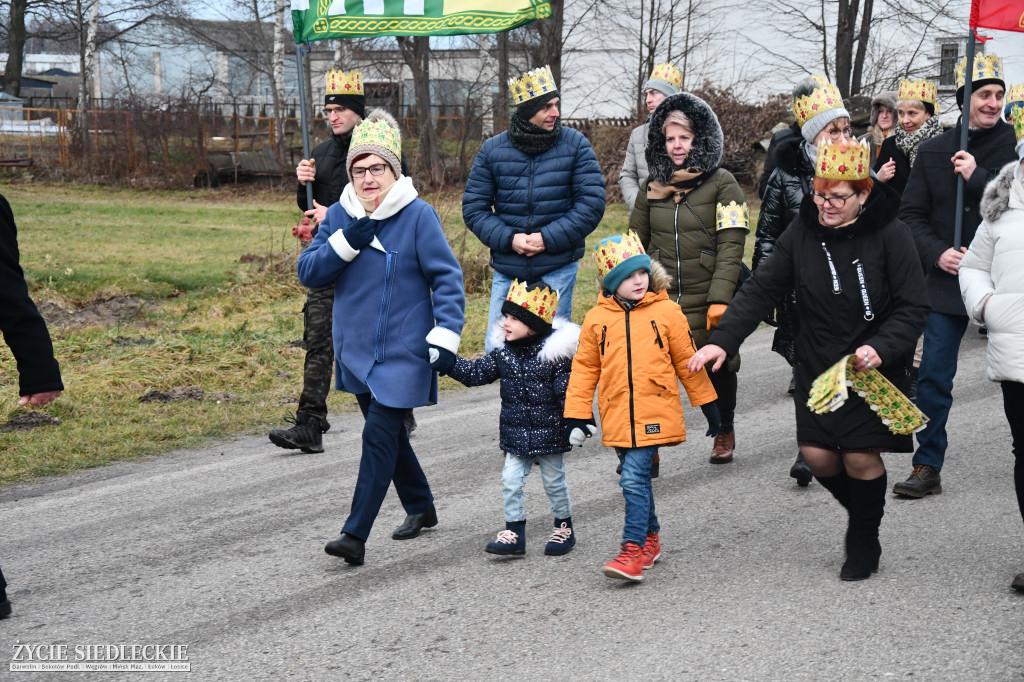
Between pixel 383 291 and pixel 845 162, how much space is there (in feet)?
6.95

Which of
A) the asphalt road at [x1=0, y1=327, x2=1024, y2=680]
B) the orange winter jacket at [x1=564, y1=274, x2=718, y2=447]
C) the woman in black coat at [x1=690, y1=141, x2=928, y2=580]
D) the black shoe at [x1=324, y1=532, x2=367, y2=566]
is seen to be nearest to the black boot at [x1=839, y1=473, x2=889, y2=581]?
the woman in black coat at [x1=690, y1=141, x2=928, y2=580]

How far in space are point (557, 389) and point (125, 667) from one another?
2.12 metres

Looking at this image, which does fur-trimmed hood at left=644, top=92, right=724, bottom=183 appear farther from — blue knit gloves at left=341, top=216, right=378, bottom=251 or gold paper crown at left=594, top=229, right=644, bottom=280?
blue knit gloves at left=341, top=216, right=378, bottom=251

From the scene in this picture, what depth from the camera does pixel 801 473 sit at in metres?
6.21

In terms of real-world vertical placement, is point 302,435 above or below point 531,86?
below

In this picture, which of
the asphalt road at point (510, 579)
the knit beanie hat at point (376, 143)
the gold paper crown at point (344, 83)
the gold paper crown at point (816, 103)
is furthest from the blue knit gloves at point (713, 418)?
the gold paper crown at point (344, 83)

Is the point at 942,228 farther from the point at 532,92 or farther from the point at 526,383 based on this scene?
the point at 526,383

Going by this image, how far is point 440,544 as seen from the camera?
5.46 metres

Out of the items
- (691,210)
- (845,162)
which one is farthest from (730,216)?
(845,162)

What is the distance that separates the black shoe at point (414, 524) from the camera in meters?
5.57

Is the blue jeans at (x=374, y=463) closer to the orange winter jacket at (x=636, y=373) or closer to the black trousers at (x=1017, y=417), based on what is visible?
the orange winter jacket at (x=636, y=373)

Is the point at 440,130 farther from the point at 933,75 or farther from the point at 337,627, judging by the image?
the point at 337,627

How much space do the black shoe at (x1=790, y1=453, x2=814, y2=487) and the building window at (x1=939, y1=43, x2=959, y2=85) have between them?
95.7 feet

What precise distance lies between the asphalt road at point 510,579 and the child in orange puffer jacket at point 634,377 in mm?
340
